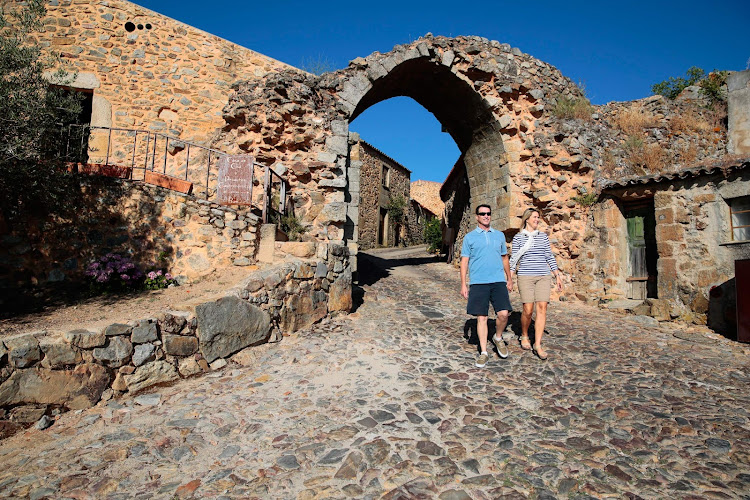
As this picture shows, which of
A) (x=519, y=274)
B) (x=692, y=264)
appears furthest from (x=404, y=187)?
(x=519, y=274)

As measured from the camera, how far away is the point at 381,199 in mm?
24797

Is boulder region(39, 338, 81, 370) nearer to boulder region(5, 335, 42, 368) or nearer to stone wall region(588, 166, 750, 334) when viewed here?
boulder region(5, 335, 42, 368)

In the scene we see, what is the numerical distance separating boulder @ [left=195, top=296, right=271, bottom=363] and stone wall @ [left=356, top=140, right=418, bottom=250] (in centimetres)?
1682

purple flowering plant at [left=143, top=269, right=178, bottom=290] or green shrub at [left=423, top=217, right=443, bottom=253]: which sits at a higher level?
green shrub at [left=423, top=217, right=443, bottom=253]

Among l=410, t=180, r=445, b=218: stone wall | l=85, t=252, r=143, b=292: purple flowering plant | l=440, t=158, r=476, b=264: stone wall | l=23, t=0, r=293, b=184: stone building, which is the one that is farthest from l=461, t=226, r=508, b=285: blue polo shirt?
l=410, t=180, r=445, b=218: stone wall

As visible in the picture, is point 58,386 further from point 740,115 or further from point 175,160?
point 740,115

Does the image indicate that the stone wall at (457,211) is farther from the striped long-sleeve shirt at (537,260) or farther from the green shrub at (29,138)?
the green shrub at (29,138)

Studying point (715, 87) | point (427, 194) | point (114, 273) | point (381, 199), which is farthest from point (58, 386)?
point (427, 194)

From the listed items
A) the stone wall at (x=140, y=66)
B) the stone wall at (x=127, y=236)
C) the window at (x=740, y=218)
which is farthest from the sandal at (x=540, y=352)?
the stone wall at (x=140, y=66)

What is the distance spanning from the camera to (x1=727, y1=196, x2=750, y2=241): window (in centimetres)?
668

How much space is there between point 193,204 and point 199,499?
4643 millimetres

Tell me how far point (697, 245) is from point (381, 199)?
18686 mm

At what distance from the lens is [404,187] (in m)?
28.1

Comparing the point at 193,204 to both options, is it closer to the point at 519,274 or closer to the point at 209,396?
the point at 209,396
